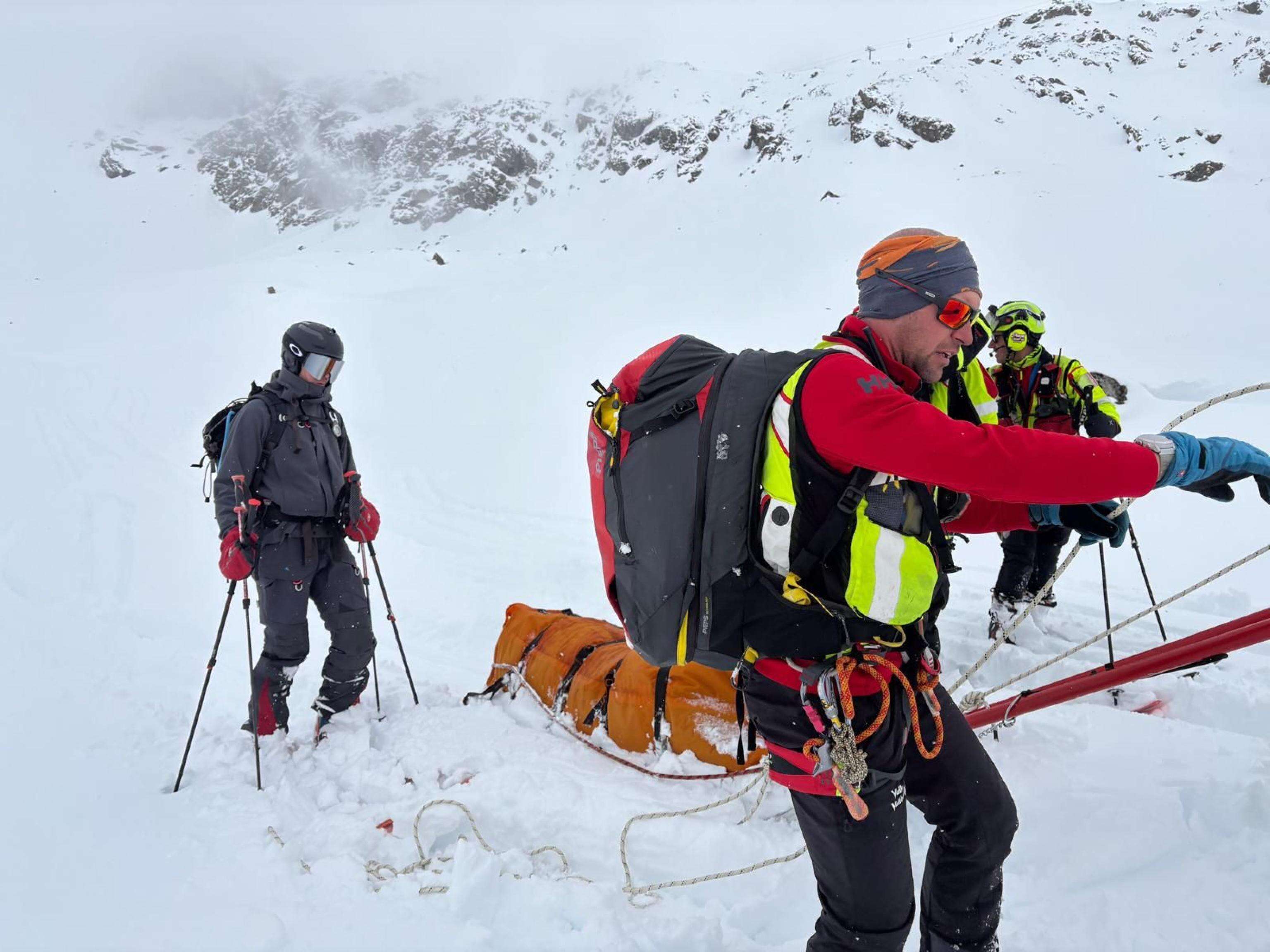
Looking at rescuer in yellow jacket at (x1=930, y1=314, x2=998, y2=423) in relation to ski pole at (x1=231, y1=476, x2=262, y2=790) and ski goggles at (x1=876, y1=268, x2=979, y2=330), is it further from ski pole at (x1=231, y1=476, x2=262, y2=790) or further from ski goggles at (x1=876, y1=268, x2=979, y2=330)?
ski pole at (x1=231, y1=476, x2=262, y2=790)

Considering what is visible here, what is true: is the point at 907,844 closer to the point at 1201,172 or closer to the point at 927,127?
the point at 1201,172

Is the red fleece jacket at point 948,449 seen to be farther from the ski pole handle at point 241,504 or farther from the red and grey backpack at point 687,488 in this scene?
the ski pole handle at point 241,504

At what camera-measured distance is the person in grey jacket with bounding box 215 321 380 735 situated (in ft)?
13.2

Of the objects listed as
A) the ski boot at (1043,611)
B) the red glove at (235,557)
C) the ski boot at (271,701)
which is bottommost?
the ski boot at (1043,611)

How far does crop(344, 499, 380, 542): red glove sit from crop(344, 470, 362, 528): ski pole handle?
0.8 inches

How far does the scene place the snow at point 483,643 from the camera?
276 cm

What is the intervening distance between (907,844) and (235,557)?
3505 mm

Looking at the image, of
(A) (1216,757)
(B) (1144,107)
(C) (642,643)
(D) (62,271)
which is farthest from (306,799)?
(D) (62,271)

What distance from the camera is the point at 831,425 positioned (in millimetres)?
1702

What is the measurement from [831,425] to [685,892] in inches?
87.1

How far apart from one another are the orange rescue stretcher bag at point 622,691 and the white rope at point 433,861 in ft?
2.78

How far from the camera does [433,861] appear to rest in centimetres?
311

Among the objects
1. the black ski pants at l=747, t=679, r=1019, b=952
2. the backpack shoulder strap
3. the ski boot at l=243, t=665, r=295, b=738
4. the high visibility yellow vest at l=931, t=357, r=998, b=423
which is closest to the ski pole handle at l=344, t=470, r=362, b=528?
the backpack shoulder strap

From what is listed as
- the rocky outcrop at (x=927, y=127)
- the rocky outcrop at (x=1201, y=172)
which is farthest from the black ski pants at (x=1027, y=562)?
the rocky outcrop at (x=927, y=127)
